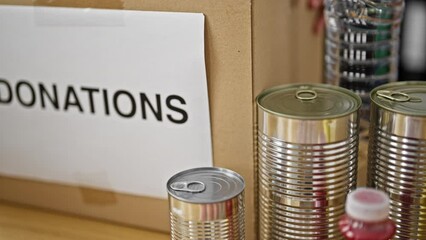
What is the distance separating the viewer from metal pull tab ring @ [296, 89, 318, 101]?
79 cm

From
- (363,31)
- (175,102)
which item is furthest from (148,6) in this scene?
(363,31)

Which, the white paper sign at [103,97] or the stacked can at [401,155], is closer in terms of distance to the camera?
the stacked can at [401,155]

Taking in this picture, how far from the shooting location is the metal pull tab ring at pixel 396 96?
781 mm

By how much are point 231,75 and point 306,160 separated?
0.51 feet

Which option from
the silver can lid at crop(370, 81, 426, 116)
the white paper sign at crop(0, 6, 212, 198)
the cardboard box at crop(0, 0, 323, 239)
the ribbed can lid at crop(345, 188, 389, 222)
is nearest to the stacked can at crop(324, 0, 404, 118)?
the cardboard box at crop(0, 0, 323, 239)

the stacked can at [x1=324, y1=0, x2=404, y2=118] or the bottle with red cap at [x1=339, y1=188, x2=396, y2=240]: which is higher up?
the stacked can at [x1=324, y1=0, x2=404, y2=118]

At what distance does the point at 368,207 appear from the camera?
25.1 inches

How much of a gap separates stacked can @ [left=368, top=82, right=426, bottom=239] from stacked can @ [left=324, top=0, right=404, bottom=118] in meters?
0.22

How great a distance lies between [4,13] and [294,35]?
0.42 metres

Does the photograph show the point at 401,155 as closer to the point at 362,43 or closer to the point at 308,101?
the point at 308,101

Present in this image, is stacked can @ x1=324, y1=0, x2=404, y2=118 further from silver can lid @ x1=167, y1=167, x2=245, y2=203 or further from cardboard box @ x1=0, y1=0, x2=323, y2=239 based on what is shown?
silver can lid @ x1=167, y1=167, x2=245, y2=203

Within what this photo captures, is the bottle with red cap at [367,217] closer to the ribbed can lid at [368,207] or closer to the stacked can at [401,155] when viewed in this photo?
the ribbed can lid at [368,207]

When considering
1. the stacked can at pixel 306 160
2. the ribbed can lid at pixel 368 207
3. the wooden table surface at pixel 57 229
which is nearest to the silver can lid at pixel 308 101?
the stacked can at pixel 306 160

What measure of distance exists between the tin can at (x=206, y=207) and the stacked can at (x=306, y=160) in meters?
0.05
